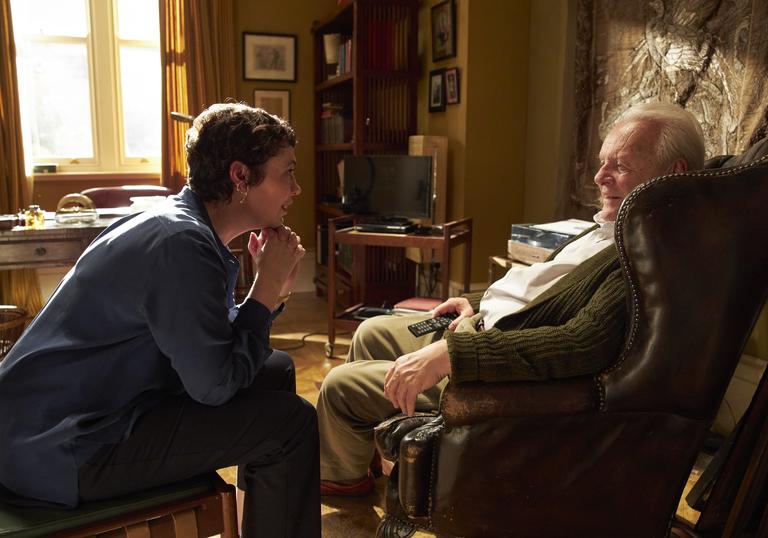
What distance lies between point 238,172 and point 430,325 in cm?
79

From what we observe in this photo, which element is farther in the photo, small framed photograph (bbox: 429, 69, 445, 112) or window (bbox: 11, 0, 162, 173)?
window (bbox: 11, 0, 162, 173)

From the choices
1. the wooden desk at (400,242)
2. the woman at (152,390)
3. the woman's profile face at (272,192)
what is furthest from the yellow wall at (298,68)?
the woman at (152,390)

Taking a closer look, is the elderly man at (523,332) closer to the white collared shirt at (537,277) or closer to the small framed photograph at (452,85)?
the white collared shirt at (537,277)

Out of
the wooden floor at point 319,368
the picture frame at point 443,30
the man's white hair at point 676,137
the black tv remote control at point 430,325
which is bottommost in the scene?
the wooden floor at point 319,368

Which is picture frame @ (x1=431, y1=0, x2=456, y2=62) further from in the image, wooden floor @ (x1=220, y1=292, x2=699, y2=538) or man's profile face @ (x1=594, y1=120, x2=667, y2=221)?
man's profile face @ (x1=594, y1=120, x2=667, y2=221)

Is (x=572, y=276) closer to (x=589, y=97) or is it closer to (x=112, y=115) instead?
(x=589, y=97)

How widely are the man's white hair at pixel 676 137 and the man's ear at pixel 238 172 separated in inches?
37.7

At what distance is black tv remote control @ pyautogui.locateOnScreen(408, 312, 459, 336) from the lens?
1.90m

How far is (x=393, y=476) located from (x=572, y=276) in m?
0.62

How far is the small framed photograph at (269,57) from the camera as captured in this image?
470 centimetres

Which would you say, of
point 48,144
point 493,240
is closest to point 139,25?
point 48,144

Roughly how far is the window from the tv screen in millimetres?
1812

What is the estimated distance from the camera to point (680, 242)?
4.06ft

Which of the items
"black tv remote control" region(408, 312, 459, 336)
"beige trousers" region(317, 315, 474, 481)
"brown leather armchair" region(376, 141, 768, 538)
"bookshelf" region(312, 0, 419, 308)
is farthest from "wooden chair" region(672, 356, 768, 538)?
"bookshelf" region(312, 0, 419, 308)
